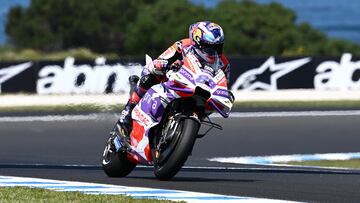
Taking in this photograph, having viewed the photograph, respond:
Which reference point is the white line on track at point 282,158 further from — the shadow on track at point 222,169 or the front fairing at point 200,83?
the front fairing at point 200,83

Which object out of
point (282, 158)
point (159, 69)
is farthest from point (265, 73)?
point (159, 69)

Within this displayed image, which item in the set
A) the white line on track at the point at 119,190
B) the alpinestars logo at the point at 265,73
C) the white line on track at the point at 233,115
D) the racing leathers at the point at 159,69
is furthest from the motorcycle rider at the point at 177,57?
the alpinestars logo at the point at 265,73

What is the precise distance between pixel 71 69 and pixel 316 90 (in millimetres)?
6612

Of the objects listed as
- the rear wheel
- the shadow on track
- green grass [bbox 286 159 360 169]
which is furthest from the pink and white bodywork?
green grass [bbox 286 159 360 169]

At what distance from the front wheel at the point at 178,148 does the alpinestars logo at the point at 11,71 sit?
758 inches

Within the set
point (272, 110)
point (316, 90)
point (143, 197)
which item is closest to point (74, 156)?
point (143, 197)

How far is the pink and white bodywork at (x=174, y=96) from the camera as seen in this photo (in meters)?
11.8

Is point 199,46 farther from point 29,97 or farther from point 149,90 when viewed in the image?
point 29,97

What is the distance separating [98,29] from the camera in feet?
249

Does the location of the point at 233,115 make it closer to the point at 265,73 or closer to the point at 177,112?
the point at 265,73

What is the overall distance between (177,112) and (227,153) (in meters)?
8.16

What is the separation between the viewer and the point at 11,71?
102ft

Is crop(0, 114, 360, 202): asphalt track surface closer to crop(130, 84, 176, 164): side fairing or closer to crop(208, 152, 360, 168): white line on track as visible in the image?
crop(130, 84, 176, 164): side fairing

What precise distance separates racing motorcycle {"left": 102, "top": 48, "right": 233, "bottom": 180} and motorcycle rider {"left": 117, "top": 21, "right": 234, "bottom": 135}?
0.32 feet
